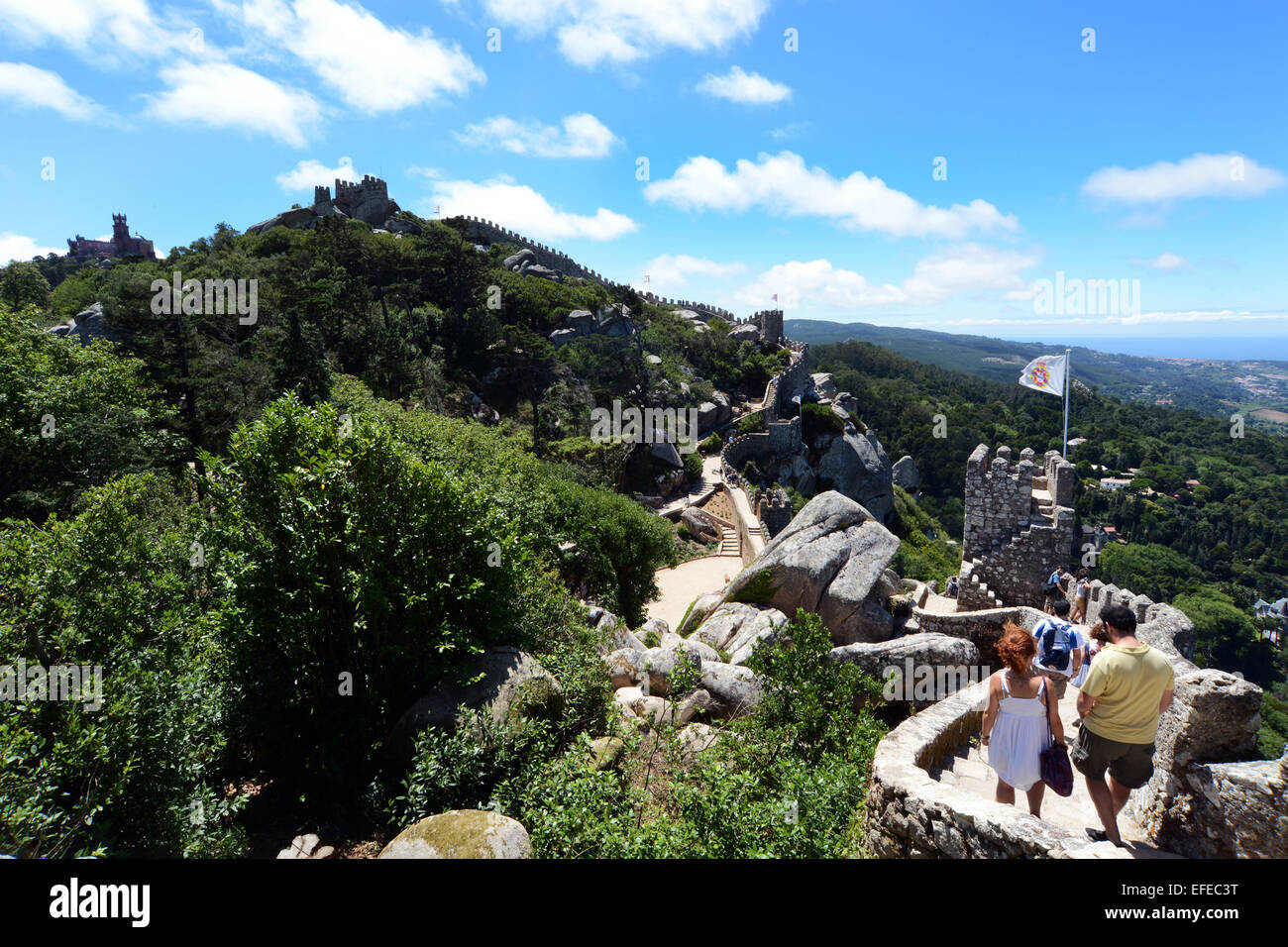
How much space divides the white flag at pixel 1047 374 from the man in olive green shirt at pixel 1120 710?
1207 cm

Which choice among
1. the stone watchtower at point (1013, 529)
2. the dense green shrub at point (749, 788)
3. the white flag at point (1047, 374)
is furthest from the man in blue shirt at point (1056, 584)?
the dense green shrub at point (749, 788)

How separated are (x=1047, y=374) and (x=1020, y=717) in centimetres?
1367

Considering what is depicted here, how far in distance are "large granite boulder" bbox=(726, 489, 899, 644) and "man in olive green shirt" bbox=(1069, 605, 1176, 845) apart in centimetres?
759

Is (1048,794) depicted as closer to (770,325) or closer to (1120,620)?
(1120,620)

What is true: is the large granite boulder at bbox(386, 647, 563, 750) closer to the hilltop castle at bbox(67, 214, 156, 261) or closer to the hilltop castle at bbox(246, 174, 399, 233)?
the hilltop castle at bbox(246, 174, 399, 233)

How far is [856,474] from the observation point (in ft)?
167

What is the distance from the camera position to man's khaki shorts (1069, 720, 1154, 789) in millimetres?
4898

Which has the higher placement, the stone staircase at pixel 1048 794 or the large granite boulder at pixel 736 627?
the stone staircase at pixel 1048 794

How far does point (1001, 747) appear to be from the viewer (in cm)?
553

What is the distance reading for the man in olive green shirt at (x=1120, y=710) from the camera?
4801 millimetres

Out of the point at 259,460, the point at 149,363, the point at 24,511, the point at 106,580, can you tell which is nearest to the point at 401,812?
the point at 259,460

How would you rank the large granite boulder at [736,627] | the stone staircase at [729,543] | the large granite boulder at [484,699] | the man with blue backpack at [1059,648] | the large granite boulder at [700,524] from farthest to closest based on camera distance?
the large granite boulder at [700,524], the stone staircase at [729,543], the large granite boulder at [736,627], the large granite boulder at [484,699], the man with blue backpack at [1059,648]

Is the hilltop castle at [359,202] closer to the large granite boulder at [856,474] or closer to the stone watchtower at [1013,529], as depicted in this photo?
the large granite boulder at [856,474]
